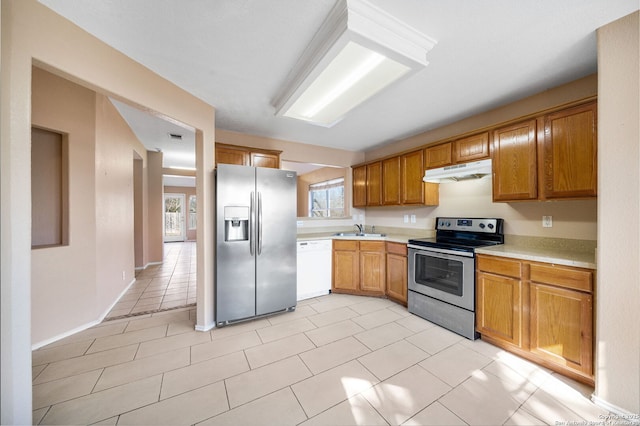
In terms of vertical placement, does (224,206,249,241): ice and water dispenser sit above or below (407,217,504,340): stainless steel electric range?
above

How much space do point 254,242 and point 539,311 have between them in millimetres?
2750

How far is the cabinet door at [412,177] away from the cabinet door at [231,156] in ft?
7.62

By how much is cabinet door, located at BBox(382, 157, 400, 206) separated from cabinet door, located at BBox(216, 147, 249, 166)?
216 cm

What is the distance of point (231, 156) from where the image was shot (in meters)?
3.38

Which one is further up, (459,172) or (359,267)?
(459,172)

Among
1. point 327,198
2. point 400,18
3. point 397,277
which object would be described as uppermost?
point 400,18

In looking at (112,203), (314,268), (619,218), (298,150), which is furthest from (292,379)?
(298,150)

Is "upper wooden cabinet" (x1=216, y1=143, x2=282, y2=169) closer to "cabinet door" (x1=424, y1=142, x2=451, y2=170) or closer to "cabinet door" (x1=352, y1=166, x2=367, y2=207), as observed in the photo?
"cabinet door" (x1=352, y1=166, x2=367, y2=207)

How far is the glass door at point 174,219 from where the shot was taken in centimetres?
1024

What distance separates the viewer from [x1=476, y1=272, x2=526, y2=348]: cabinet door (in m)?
A: 2.09

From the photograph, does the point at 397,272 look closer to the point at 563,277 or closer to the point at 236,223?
the point at 563,277

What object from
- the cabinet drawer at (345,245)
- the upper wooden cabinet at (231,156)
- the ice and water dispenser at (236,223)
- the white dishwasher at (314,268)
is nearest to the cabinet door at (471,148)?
the cabinet drawer at (345,245)

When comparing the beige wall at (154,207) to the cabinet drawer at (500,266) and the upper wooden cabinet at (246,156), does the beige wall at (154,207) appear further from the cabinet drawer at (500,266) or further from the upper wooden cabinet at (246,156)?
the cabinet drawer at (500,266)

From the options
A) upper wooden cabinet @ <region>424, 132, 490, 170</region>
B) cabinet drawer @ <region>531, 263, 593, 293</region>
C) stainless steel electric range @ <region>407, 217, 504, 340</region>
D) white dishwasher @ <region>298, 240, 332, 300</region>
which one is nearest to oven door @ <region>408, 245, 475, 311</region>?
stainless steel electric range @ <region>407, 217, 504, 340</region>
